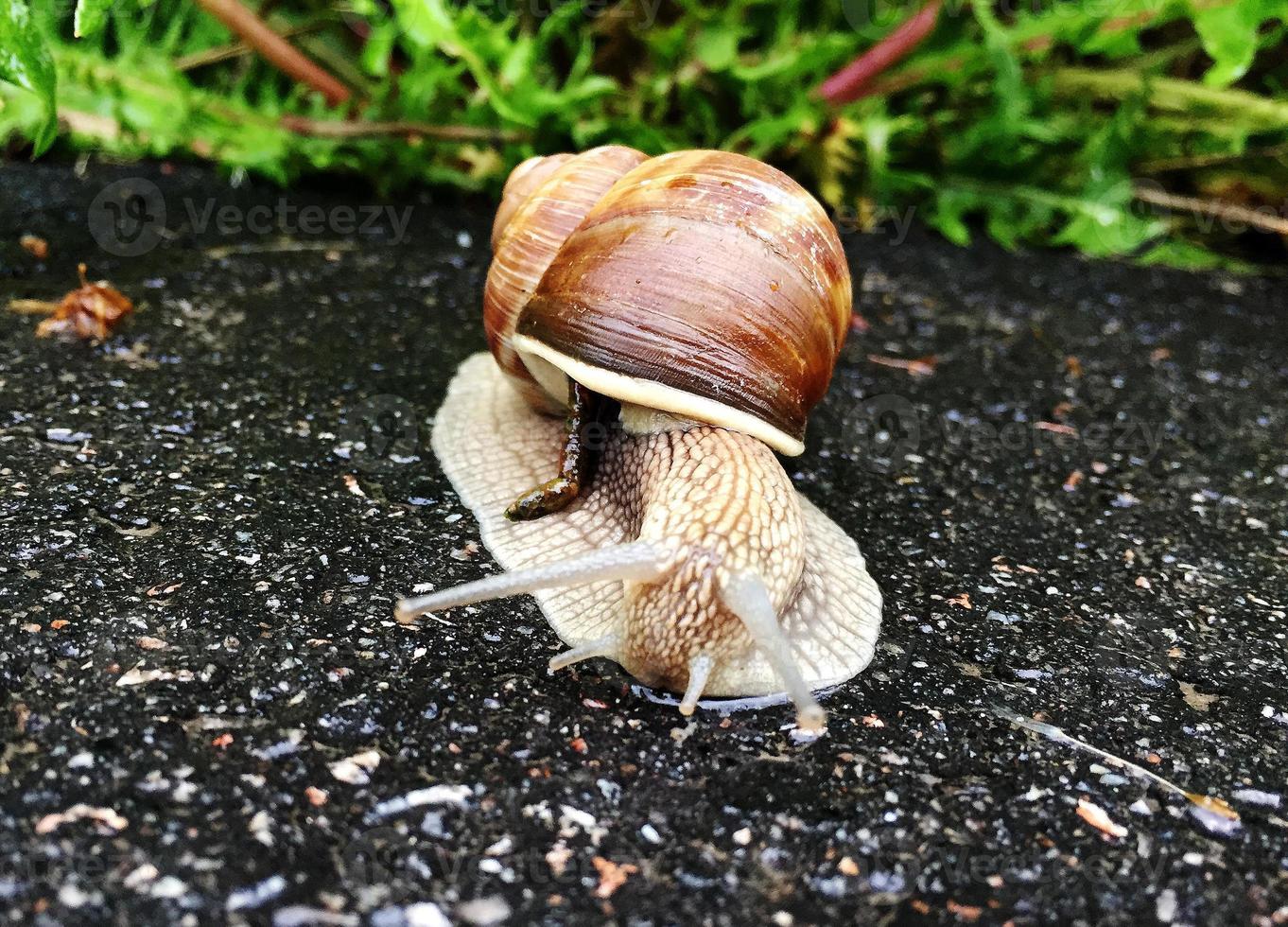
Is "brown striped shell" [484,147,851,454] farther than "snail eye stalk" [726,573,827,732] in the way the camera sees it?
Yes

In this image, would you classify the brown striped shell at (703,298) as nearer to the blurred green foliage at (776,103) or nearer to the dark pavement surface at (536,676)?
the dark pavement surface at (536,676)

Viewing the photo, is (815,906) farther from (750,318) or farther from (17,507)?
(17,507)

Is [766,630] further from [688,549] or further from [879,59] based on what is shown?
[879,59]

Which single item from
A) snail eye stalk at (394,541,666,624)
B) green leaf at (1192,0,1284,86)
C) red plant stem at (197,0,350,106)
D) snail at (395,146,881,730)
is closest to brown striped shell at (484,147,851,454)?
snail at (395,146,881,730)

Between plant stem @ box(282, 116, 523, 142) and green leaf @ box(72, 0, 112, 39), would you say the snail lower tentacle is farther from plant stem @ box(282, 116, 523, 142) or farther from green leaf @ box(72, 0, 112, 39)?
plant stem @ box(282, 116, 523, 142)

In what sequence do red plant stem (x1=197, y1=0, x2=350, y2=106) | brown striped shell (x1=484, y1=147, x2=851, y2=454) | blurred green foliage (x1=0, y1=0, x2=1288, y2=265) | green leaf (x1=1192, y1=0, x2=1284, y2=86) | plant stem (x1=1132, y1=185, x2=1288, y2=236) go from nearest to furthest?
brown striped shell (x1=484, y1=147, x2=851, y2=454), green leaf (x1=1192, y1=0, x2=1284, y2=86), red plant stem (x1=197, y1=0, x2=350, y2=106), blurred green foliage (x1=0, y1=0, x2=1288, y2=265), plant stem (x1=1132, y1=185, x2=1288, y2=236)

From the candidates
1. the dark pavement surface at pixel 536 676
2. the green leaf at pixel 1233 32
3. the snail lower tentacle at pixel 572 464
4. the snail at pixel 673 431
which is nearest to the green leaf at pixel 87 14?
the dark pavement surface at pixel 536 676

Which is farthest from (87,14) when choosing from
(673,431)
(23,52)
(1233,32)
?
(1233,32)
